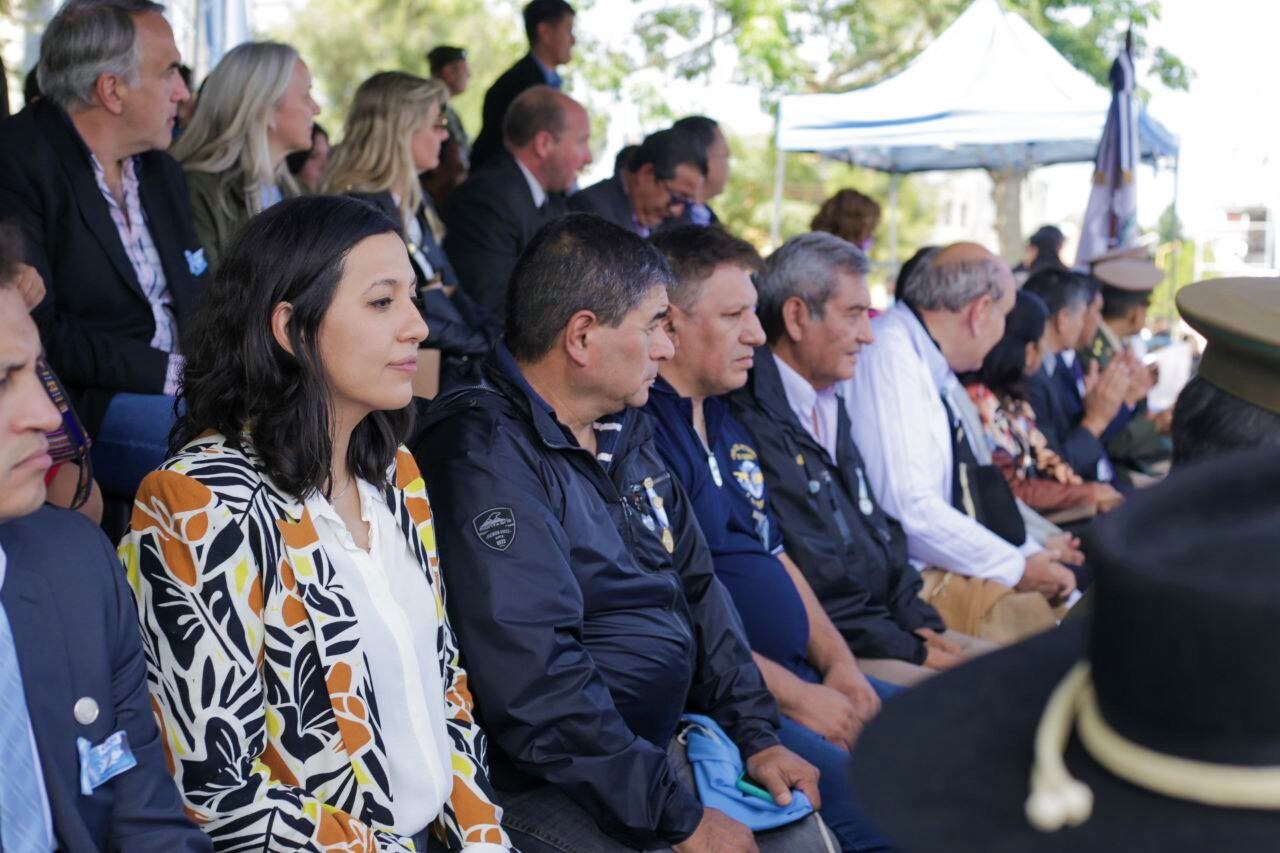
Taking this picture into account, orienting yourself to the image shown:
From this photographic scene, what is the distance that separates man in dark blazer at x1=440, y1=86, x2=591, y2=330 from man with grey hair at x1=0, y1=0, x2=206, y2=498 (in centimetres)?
169

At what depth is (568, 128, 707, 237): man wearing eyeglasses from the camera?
6523mm

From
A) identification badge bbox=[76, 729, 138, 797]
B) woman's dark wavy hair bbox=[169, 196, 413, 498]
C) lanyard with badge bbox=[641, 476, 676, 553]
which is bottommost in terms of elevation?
lanyard with badge bbox=[641, 476, 676, 553]

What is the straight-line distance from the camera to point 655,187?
6629 mm

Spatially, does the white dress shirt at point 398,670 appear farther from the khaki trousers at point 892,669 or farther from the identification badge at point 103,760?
the khaki trousers at point 892,669

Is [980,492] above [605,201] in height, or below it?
below

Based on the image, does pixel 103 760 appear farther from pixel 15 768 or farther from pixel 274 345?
pixel 274 345

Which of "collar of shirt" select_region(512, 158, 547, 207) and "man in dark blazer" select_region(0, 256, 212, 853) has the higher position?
"man in dark blazer" select_region(0, 256, 212, 853)

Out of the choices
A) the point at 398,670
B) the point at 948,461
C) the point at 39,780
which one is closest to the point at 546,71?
the point at 948,461

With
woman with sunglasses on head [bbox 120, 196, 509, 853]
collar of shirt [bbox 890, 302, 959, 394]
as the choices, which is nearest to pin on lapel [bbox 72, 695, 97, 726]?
woman with sunglasses on head [bbox 120, 196, 509, 853]

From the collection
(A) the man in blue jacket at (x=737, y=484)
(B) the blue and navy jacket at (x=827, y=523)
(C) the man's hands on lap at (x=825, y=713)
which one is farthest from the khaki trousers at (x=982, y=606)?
(C) the man's hands on lap at (x=825, y=713)

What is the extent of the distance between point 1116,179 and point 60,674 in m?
8.89

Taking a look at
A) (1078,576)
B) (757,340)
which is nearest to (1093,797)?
(757,340)

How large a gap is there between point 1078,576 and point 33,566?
4444 mm

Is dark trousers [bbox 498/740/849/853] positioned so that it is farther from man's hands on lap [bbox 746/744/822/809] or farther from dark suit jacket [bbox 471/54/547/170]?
dark suit jacket [bbox 471/54/547/170]
